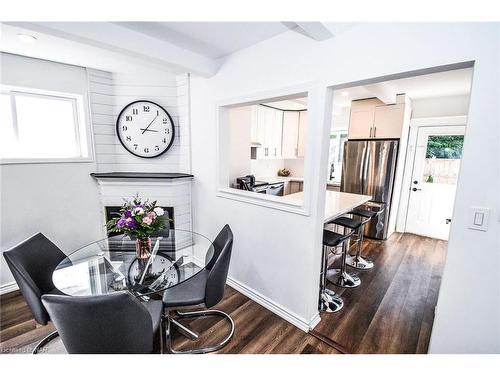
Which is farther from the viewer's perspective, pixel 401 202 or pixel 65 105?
pixel 401 202

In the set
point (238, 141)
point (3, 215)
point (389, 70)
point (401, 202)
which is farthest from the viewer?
point (401, 202)

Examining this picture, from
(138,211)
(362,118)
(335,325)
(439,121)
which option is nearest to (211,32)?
(138,211)

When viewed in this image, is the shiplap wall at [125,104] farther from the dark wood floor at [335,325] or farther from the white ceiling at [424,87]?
the white ceiling at [424,87]

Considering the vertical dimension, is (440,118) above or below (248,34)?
below

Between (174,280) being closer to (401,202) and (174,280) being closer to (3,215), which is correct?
(3,215)

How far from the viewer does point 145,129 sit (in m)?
2.93

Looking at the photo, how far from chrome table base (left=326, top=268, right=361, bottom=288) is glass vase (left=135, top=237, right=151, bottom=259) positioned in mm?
2096

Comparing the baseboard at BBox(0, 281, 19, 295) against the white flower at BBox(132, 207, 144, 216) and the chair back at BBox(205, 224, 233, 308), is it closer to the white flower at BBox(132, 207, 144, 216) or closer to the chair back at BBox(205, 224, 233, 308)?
the white flower at BBox(132, 207, 144, 216)

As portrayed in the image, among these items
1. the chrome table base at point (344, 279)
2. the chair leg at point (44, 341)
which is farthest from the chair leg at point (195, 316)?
the chrome table base at point (344, 279)

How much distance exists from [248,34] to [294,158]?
341 centimetres

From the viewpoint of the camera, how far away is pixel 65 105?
2.70 m
